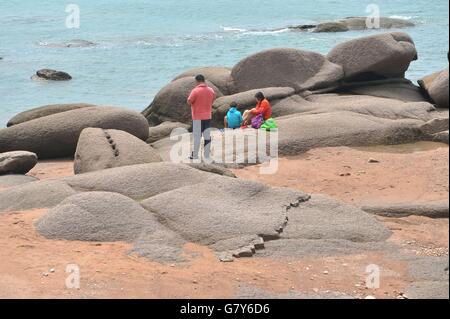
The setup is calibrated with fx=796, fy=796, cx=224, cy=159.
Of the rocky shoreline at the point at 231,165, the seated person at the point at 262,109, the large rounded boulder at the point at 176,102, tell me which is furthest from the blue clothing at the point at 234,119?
the large rounded boulder at the point at 176,102

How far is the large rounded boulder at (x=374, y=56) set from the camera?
62.0 feet

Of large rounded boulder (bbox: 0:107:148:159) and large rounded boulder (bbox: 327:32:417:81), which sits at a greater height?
large rounded boulder (bbox: 327:32:417:81)

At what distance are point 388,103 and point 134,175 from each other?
8.09 metres

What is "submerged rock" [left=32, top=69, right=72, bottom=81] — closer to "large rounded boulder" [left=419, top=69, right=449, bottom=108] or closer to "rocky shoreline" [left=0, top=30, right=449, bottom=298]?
"rocky shoreline" [left=0, top=30, right=449, bottom=298]

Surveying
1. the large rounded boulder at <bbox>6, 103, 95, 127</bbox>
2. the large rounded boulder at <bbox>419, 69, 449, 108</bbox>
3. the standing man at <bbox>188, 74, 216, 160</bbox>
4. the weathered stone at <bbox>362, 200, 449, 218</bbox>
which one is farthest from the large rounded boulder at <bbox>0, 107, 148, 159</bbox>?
the weathered stone at <bbox>362, 200, 449, 218</bbox>

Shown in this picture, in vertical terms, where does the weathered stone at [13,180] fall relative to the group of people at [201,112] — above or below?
below

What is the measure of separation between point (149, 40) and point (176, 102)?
2623cm

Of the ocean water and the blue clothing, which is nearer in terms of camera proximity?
the blue clothing

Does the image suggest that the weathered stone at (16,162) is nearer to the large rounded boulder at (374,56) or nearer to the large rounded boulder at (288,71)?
the large rounded boulder at (288,71)

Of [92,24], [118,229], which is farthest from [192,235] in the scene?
[92,24]

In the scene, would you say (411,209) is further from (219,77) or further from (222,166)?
(219,77)

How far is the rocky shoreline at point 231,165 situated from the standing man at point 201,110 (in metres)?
0.41

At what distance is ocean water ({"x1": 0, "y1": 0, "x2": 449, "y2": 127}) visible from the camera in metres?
30.8

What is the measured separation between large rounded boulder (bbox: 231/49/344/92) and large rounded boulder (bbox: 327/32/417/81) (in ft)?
1.05
